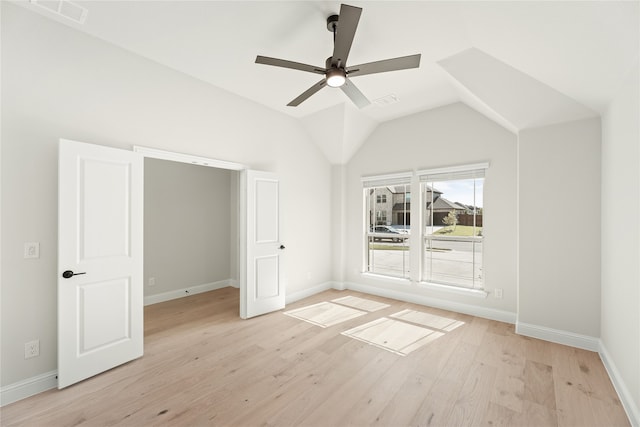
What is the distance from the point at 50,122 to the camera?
2.36 m

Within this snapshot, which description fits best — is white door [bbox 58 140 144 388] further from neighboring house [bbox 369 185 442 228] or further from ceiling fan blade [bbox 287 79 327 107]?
neighboring house [bbox 369 185 442 228]

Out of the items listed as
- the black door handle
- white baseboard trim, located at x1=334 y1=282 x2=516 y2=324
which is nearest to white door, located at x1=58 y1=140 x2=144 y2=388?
the black door handle

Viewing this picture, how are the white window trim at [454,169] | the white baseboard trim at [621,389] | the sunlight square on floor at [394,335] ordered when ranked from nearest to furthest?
the white baseboard trim at [621,389] < the sunlight square on floor at [394,335] < the white window trim at [454,169]

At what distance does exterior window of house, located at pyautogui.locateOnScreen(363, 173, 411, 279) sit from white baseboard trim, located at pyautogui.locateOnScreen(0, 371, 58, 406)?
436 cm

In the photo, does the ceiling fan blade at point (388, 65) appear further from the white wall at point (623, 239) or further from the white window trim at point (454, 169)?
the white window trim at point (454, 169)

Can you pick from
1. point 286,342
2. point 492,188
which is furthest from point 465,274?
point 286,342

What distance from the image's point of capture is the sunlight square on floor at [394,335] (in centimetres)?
301

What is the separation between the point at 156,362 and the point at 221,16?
130 inches

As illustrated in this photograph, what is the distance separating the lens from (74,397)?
2.17m

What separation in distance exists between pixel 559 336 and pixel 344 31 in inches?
152

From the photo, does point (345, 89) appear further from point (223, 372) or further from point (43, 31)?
point (223, 372)

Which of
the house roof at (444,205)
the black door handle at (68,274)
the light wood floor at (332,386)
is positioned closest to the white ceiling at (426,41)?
the house roof at (444,205)

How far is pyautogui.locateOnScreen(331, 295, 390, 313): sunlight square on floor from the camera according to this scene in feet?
13.9

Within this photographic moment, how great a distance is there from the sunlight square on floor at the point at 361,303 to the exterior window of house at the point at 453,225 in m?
0.88
